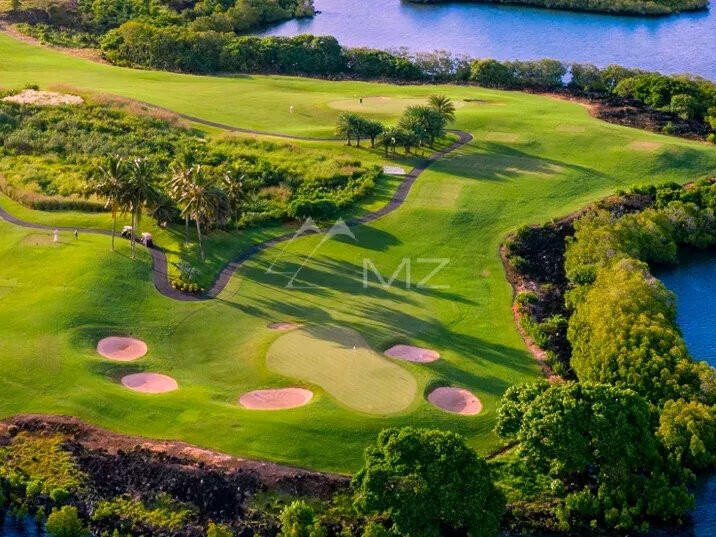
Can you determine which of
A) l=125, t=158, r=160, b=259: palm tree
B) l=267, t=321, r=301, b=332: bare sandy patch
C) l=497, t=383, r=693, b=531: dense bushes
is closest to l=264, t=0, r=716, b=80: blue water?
l=125, t=158, r=160, b=259: palm tree

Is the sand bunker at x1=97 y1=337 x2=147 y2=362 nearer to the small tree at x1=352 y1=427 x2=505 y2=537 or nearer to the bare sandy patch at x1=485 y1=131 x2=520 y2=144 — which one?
the small tree at x1=352 y1=427 x2=505 y2=537

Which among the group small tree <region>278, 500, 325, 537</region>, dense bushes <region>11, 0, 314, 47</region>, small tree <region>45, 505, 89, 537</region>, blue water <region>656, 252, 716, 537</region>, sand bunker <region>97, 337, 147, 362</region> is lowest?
small tree <region>45, 505, 89, 537</region>

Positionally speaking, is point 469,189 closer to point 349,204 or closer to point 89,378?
point 349,204

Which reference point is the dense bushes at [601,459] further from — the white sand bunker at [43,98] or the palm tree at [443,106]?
the white sand bunker at [43,98]

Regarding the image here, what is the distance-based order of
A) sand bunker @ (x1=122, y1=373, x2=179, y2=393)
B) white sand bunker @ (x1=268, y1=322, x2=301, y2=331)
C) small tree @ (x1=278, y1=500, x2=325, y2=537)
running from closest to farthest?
small tree @ (x1=278, y1=500, x2=325, y2=537) < sand bunker @ (x1=122, y1=373, x2=179, y2=393) < white sand bunker @ (x1=268, y1=322, x2=301, y2=331)

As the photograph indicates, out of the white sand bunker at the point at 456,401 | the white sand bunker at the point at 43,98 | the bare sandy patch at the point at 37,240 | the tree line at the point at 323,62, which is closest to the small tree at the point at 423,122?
the tree line at the point at 323,62

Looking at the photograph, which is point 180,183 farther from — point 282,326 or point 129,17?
point 129,17
